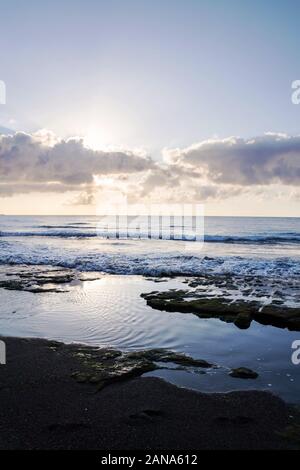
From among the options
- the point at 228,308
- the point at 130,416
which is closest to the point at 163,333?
the point at 228,308

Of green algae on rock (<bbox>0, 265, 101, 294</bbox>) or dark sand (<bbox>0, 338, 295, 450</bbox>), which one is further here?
green algae on rock (<bbox>0, 265, 101, 294</bbox>)

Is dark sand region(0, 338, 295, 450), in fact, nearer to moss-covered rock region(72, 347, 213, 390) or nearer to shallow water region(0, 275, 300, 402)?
moss-covered rock region(72, 347, 213, 390)

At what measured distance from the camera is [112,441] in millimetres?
4875

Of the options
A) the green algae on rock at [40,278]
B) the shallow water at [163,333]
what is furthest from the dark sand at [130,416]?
the green algae on rock at [40,278]

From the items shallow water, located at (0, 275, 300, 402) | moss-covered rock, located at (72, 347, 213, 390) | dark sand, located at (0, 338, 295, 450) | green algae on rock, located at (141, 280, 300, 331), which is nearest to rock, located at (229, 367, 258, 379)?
shallow water, located at (0, 275, 300, 402)

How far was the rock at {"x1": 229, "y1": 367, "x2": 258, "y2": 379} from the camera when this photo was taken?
6.91 metres

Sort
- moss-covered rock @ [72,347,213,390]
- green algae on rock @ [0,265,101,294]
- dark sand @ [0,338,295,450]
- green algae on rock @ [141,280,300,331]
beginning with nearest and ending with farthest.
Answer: dark sand @ [0,338,295,450] → moss-covered rock @ [72,347,213,390] → green algae on rock @ [141,280,300,331] → green algae on rock @ [0,265,101,294]

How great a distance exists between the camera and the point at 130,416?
18.0ft

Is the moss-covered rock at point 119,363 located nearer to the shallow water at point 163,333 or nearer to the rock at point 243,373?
the shallow water at point 163,333

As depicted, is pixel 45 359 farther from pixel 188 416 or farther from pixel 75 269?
pixel 75 269

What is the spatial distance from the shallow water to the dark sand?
0.59 meters

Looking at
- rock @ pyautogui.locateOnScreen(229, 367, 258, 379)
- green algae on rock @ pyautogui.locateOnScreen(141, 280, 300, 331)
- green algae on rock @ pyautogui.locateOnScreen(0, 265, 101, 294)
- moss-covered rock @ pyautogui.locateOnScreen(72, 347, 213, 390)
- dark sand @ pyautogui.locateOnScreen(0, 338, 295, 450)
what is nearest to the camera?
dark sand @ pyautogui.locateOnScreen(0, 338, 295, 450)
